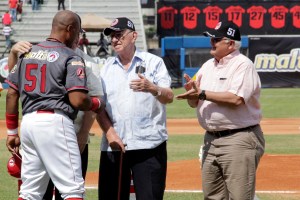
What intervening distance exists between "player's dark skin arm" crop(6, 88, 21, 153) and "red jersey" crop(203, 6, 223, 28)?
2878 centimetres

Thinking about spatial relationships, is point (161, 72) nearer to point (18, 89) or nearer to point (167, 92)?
point (167, 92)

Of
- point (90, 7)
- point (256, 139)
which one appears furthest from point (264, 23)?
point (256, 139)

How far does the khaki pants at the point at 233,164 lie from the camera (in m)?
7.22

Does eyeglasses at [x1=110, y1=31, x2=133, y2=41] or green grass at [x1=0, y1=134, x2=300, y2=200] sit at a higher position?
eyeglasses at [x1=110, y1=31, x2=133, y2=41]

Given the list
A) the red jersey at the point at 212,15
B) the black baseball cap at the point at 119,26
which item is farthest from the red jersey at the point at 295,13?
the black baseball cap at the point at 119,26

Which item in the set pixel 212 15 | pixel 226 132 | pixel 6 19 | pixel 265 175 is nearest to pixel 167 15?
pixel 212 15

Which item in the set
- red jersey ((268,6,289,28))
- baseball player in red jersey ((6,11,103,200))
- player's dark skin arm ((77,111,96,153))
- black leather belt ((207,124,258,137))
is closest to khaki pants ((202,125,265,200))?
black leather belt ((207,124,258,137))

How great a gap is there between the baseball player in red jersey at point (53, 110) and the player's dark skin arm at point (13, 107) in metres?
0.17

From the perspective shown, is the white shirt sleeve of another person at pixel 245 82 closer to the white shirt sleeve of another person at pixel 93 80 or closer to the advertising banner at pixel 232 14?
the white shirt sleeve of another person at pixel 93 80

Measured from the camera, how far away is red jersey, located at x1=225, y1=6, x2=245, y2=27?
116 feet

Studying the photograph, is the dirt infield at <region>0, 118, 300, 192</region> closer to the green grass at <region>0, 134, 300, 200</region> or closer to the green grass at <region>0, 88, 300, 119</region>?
the green grass at <region>0, 134, 300, 200</region>

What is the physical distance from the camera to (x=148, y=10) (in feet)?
142

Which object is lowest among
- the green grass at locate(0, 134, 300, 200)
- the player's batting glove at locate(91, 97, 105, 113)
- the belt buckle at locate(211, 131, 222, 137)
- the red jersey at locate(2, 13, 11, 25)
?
the red jersey at locate(2, 13, 11, 25)

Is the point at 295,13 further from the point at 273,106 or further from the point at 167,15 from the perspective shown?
the point at 273,106
